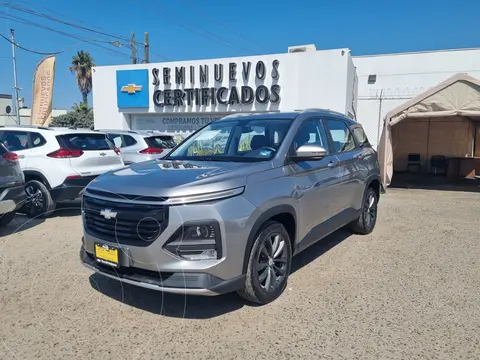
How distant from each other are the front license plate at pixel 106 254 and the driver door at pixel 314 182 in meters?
1.83

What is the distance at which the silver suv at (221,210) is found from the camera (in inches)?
120

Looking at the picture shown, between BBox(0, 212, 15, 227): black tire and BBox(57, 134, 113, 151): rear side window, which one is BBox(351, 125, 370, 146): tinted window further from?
BBox(0, 212, 15, 227): black tire

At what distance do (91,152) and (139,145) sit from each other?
112 inches

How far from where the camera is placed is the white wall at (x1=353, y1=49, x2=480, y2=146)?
1791 centimetres

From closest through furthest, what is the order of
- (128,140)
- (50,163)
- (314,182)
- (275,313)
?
(275,313) → (314,182) → (50,163) → (128,140)

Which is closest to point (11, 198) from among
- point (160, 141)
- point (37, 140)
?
point (37, 140)

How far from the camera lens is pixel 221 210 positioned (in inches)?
121

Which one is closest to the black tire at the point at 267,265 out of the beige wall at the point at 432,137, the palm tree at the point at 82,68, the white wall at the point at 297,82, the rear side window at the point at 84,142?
the rear side window at the point at 84,142

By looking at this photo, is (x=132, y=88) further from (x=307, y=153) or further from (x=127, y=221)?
(x=127, y=221)

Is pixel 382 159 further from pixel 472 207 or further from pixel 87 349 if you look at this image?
pixel 87 349

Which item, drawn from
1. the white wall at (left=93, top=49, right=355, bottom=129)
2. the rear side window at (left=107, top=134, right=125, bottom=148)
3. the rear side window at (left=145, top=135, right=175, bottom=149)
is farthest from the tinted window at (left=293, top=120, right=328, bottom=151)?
the white wall at (left=93, top=49, right=355, bottom=129)

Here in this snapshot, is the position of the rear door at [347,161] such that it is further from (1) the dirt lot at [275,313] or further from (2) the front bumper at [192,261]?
(2) the front bumper at [192,261]

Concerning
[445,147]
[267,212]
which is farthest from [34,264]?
[445,147]

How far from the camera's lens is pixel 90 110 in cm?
3844
